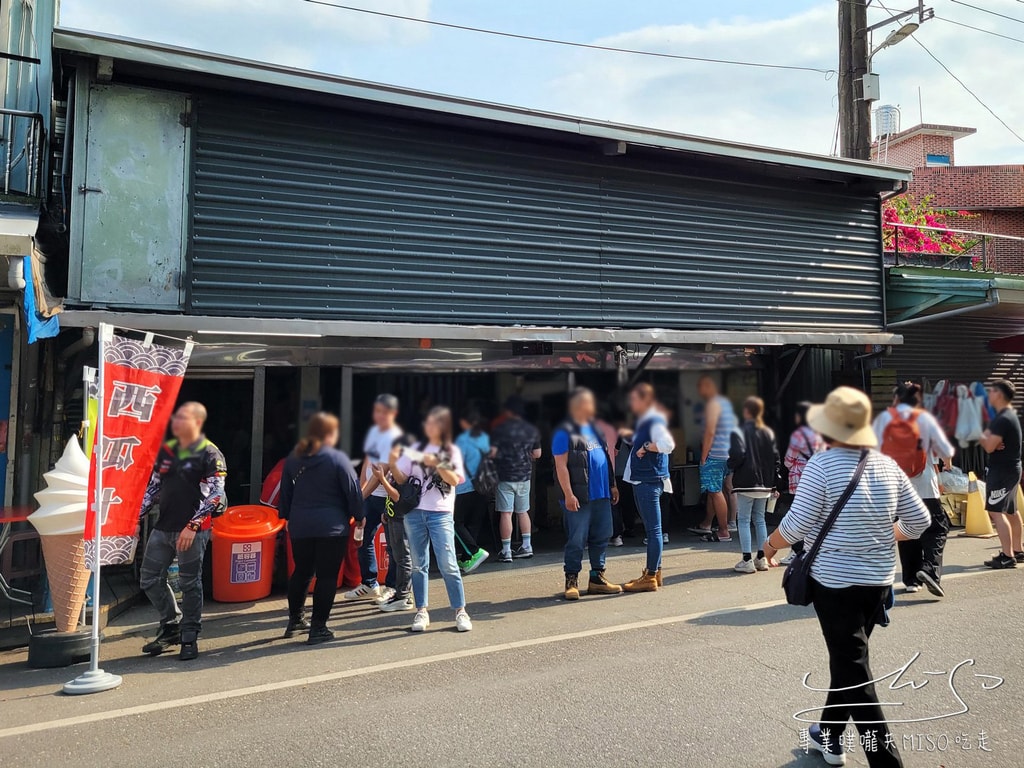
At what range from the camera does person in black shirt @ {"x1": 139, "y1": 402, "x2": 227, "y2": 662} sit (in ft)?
16.5

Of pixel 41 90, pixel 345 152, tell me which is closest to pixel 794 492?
pixel 345 152

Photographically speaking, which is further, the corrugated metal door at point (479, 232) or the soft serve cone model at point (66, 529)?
the corrugated metal door at point (479, 232)

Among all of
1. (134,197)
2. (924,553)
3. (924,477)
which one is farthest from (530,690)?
(134,197)

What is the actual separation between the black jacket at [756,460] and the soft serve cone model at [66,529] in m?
4.35

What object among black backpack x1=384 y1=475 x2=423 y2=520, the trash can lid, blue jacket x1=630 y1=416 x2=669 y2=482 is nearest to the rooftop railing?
blue jacket x1=630 y1=416 x2=669 y2=482

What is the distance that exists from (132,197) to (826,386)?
6.48 meters

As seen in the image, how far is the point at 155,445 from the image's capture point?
15.6 feet

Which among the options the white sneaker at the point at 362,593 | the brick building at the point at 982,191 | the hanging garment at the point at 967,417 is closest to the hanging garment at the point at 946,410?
the hanging garment at the point at 967,417

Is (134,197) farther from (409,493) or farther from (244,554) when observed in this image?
(409,493)

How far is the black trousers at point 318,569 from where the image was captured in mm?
5113

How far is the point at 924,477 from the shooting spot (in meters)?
4.95

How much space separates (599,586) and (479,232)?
406 cm

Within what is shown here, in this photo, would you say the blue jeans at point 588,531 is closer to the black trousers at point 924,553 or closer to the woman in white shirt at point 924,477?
the woman in white shirt at point 924,477

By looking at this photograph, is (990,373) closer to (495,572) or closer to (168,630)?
(495,572)
